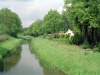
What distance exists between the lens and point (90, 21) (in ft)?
131

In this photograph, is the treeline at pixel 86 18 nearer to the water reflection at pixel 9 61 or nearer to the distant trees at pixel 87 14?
the distant trees at pixel 87 14

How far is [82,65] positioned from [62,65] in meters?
2.25

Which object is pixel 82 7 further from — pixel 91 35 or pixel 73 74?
pixel 73 74

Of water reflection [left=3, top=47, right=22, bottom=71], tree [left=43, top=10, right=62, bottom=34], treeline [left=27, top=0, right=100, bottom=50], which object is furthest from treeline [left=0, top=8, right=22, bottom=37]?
water reflection [left=3, top=47, right=22, bottom=71]

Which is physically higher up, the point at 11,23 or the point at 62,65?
the point at 11,23

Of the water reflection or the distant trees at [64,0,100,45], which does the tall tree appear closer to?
the distant trees at [64,0,100,45]

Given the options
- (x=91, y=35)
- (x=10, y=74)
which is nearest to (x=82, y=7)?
(x=91, y=35)

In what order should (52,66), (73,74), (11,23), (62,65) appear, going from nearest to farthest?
1. (73,74)
2. (62,65)
3. (52,66)
4. (11,23)

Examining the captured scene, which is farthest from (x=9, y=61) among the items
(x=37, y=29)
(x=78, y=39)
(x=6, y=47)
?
(x=37, y=29)

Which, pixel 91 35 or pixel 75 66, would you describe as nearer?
pixel 75 66

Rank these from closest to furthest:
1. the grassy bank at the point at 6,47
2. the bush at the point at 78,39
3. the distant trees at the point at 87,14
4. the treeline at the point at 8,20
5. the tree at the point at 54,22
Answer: the grassy bank at the point at 6,47 < the distant trees at the point at 87,14 < the bush at the point at 78,39 < the tree at the point at 54,22 < the treeline at the point at 8,20

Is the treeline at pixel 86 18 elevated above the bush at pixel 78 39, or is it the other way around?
the treeline at pixel 86 18

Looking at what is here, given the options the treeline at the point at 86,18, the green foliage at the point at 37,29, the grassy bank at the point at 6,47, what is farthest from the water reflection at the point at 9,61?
the green foliage at the point at 37,29

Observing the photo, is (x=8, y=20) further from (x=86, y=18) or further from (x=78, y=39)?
(x=86, y=18)
